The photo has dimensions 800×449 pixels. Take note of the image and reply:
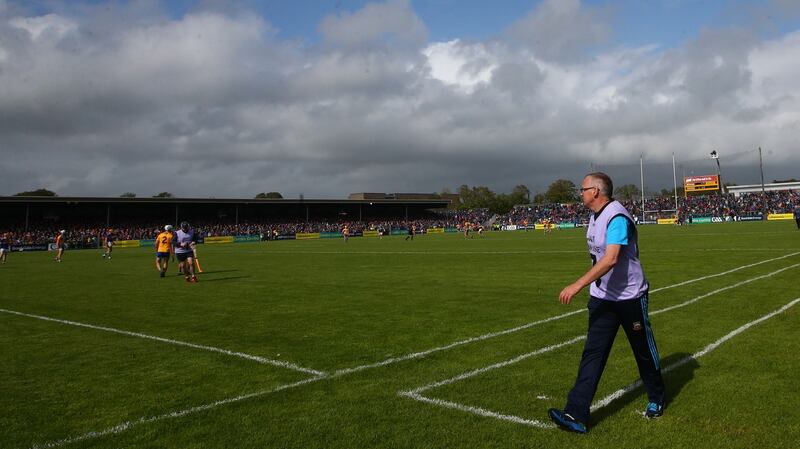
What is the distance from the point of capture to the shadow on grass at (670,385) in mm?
5035

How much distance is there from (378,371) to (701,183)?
109462 mm

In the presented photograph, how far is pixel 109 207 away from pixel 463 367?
81154 mm

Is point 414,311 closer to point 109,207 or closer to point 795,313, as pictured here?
point 795,313

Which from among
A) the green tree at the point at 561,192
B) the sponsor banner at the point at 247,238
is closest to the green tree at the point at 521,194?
the green tree at the point at 561,192

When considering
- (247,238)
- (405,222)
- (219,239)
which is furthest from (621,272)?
(405,222)

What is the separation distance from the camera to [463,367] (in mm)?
6535

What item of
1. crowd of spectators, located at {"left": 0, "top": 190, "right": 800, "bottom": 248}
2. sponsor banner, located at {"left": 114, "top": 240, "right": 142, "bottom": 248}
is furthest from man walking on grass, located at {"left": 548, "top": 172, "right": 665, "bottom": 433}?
sponsor banner, located at {"left": 114, "top": 240, "right": 142, "bottom": 248}

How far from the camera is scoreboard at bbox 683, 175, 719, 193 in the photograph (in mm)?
97625

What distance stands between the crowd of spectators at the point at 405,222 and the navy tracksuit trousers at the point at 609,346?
2303 inches

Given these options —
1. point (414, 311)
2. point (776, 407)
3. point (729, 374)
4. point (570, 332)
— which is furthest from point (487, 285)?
point (776, 407)

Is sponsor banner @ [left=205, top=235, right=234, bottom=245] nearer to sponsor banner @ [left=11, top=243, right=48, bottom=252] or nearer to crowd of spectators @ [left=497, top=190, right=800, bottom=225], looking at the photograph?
sponsor banner @ [left=11, top=243, right=48, bottom=252]

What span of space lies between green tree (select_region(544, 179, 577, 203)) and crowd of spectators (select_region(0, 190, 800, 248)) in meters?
59.4

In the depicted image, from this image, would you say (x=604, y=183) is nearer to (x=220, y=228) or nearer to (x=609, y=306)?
(x=609, y=306)

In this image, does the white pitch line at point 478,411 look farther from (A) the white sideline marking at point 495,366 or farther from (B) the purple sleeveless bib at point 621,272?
(B) the purple sleeveless bib at point 621,272
